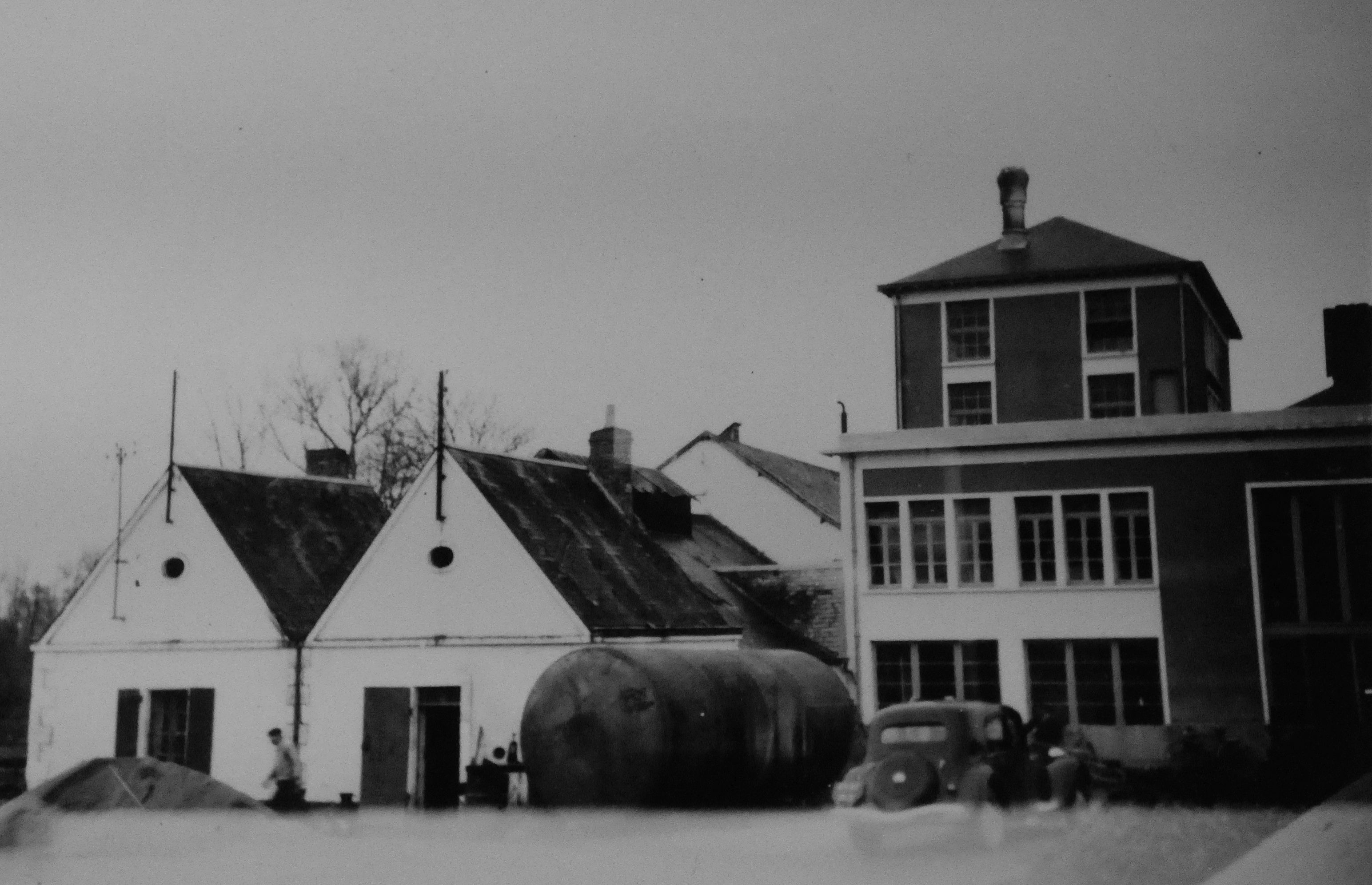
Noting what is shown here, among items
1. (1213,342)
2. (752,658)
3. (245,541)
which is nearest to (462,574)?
(245,541)

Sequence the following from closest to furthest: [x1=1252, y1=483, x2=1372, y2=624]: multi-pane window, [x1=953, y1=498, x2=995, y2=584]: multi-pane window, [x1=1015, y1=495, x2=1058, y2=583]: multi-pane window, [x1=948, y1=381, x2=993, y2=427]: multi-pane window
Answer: [x1=1252, y1=483, x2=1372, y2=624]: multi-pane window, [x1=1015, y1=495, x2=1058, y2=583]: multi-pane window, [x1=953, y1=498, x2=995, y2=584]: multi-pane window, [x1=948, y1=381, x2=993, y2=427]: multi-pane window

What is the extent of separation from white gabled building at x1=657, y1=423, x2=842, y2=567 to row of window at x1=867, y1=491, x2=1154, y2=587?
1.26 metres

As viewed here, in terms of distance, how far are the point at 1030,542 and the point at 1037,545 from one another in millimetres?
53

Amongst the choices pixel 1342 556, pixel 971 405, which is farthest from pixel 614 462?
pixel 1342 556

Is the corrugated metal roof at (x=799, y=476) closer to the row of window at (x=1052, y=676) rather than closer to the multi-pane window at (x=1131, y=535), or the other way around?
the row of window at (x=1052, y=676)

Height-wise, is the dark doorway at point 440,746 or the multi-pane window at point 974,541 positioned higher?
the multi-pane window at point 974,541

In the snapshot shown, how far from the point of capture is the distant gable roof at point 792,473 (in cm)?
1003

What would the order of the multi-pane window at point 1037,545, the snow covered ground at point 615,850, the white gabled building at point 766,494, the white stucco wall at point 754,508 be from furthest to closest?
Answer: the white stucco wall at point 754,508, the white gabled building at point 766,494, the multi-pane window at point 1037,545, the snow covered ground at point 615,850

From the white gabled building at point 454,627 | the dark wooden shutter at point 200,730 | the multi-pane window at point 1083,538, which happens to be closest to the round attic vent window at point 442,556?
the white gabled building at point 454,627

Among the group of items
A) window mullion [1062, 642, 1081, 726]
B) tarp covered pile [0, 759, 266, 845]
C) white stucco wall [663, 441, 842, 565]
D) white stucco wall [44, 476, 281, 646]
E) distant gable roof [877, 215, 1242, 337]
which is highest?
distant gable roof [877, 215, 1242, 337]

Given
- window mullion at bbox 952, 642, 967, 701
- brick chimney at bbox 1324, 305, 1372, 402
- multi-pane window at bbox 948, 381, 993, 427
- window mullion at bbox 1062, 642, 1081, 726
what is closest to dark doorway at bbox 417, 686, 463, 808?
window mullion at bbox 952, 642, 967, 701

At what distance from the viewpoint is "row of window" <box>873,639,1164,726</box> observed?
26.0ft

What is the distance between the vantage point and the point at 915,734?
7902mm

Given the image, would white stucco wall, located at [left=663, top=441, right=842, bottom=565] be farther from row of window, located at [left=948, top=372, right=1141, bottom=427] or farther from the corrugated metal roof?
row of window, located at [left=948, top=372, right=1141, bottom=427]
